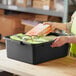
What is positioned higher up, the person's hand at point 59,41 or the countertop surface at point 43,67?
the person's hand at point 59,41

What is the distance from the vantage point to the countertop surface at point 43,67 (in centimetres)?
143

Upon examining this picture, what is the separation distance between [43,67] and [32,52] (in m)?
0.11

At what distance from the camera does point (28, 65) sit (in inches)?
60.4

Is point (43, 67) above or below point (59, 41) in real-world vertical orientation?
below

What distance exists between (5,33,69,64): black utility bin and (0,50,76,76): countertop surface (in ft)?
0.09

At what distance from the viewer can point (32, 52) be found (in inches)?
59.5

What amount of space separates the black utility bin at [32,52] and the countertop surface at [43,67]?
0.03 m

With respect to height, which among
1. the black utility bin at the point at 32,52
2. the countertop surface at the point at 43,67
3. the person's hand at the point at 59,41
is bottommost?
the countertop surface at the point at 43,67

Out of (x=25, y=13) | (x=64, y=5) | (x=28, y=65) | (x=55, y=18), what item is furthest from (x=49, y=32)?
(x=25, y=13)

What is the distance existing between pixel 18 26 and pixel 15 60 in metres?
1.73

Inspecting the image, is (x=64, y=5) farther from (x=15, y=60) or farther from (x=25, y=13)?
(x=15, y=60)

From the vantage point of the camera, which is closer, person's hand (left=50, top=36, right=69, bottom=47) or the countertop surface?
the countertop surface

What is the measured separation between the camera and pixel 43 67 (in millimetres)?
1517

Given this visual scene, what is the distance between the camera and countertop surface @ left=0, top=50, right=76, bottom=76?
143 centimetres
